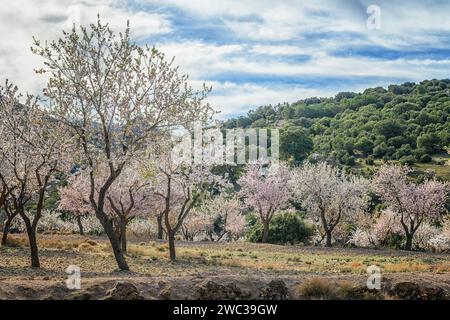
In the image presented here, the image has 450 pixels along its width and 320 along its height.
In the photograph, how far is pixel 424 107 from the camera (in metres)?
164

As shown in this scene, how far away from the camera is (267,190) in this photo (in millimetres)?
57844

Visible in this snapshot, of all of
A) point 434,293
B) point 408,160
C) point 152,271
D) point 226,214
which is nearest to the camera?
point 434,293

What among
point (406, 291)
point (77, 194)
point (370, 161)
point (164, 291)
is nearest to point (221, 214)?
point (77, 194)

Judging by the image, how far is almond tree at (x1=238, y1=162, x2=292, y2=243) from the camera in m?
57.1

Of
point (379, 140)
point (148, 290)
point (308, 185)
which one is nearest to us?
point (148, 290)

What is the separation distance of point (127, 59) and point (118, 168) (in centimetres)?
447

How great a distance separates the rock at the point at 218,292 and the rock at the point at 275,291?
1.65 ft

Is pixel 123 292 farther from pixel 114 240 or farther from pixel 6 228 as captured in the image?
pixel 6 228

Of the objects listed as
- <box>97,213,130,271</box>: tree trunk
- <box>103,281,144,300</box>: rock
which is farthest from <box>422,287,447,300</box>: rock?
<box>97,213,130,271</box>: tree trunk

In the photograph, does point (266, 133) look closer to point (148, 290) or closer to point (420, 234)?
A: point (420, 234)

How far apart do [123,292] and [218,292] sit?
274 centimetres

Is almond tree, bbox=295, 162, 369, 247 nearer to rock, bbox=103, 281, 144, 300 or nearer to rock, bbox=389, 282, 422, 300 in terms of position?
rock, bbox=389, 282, 422, 300

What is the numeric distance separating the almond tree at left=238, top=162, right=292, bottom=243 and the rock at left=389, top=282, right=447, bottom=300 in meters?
39.7

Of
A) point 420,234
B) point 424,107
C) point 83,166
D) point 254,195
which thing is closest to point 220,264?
point 83,166
